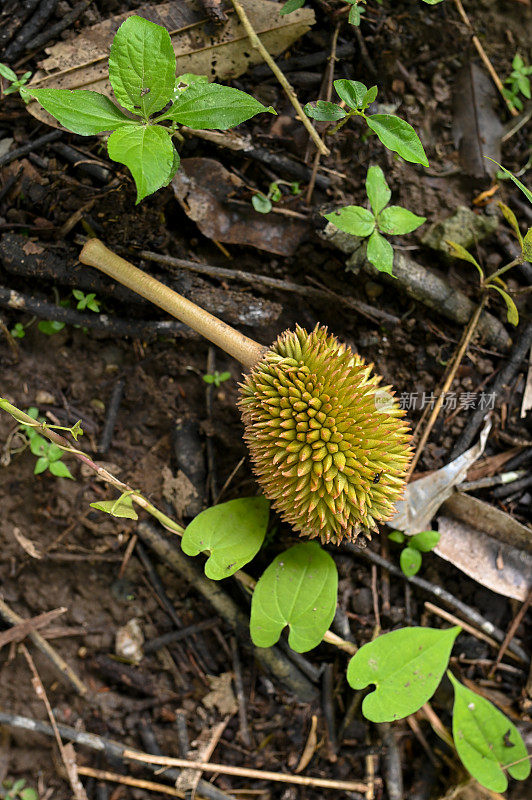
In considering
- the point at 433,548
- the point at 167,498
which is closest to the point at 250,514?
the point at 167,498

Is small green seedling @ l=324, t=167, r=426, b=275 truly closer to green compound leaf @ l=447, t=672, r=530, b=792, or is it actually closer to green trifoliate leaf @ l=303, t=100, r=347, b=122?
green trifoliate leaf @ l=303, t=100, r=347, b=122

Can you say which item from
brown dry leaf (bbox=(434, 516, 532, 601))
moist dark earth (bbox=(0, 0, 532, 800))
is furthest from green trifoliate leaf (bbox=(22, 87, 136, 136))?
brown dry leaf (bbox=(434, 516, 532, 601))

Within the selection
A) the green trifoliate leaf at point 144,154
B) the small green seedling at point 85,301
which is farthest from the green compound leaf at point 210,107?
the small green seedling at point 85,301

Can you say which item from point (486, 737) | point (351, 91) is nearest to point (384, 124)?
point (351, 91)

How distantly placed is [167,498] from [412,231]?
1.95 meters

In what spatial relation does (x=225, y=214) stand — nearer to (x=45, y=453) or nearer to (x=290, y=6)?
(x=290, y=6)

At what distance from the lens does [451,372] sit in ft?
10.6

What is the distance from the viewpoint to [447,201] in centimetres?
331

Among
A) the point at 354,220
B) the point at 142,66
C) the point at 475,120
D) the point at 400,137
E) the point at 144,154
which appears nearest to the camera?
the point at 144,154

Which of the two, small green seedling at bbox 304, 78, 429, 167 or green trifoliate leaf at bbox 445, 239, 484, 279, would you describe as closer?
small green seedling at bbox 304, 78, 429, 167

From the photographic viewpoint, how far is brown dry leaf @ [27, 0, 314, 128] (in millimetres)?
2875

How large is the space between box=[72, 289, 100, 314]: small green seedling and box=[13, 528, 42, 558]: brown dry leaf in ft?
4.09

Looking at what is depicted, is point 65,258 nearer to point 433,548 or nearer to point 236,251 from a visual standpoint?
point 236,251

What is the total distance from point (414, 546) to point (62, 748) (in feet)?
7.05
